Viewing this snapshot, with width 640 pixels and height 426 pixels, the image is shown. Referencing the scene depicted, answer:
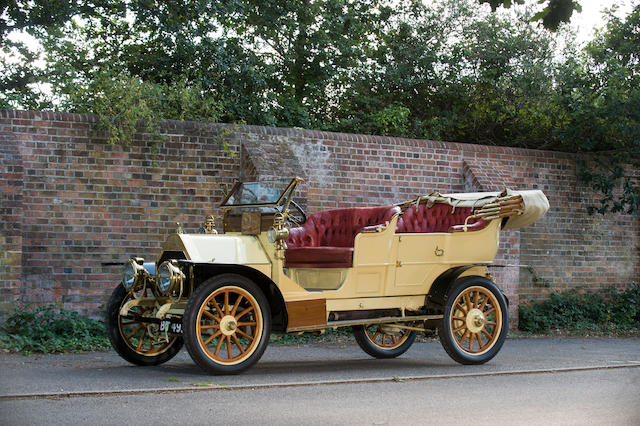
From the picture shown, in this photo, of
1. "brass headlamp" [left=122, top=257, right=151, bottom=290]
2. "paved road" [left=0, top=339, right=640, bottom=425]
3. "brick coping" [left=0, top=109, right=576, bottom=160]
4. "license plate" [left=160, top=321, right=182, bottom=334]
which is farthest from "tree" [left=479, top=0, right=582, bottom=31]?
"brick coping" [left=0, top=109, right=576, bottom=160]

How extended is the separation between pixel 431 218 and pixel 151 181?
3653mm

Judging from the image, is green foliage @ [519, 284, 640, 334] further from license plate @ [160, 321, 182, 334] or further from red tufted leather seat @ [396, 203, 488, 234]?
license plate @ [160, 321, 182, 334]

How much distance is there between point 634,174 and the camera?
1355 centimetres

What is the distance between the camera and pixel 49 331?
8789 mm

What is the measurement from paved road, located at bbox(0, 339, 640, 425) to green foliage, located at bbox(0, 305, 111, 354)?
38 centimetres

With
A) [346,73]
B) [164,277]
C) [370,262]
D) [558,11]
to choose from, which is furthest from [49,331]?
[346,73]

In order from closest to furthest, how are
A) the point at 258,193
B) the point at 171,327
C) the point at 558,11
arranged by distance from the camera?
the point at 558,11 → the point at 171,327 → the point at 258,193

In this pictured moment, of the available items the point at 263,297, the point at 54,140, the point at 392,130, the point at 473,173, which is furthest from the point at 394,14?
the point at 263,297

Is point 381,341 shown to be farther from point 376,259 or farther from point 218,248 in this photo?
point 218,248

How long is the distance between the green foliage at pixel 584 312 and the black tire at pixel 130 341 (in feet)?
20.3

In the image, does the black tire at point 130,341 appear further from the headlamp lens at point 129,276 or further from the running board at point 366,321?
the running board at point 366,321

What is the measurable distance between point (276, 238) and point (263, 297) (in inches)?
24.3

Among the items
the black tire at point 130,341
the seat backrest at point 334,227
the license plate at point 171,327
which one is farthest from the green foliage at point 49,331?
the seat backrest at point 334,227

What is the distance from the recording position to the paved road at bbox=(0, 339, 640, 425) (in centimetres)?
503
